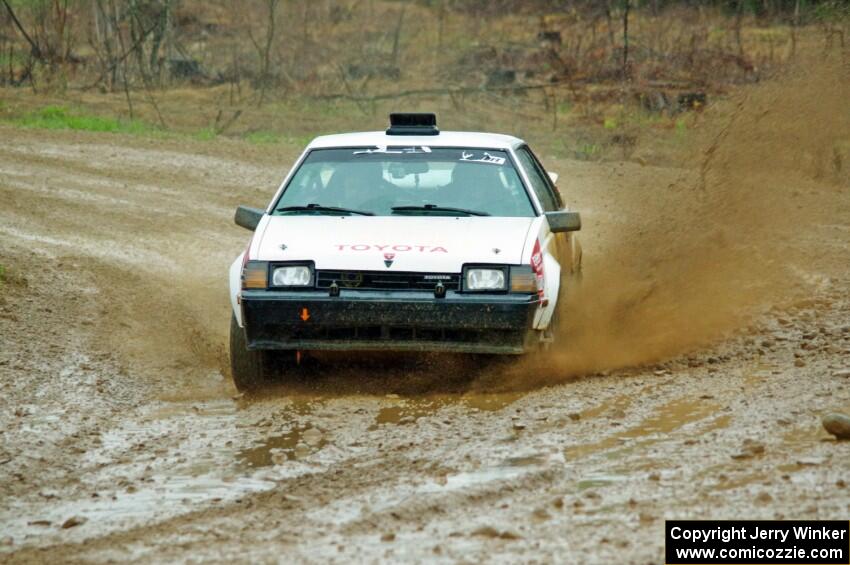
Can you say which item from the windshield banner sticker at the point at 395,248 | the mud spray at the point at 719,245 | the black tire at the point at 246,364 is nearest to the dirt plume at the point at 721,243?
the mud spray at the point at 719,245

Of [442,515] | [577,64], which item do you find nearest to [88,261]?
[442,515]

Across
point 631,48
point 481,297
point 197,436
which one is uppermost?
point 631,48

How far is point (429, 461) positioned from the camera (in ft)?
19.2

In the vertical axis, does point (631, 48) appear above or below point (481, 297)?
above

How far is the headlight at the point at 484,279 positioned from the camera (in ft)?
23.7

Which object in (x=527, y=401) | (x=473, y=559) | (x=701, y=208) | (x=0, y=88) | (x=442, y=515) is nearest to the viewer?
(x=473, y=559)

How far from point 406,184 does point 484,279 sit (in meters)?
1.39

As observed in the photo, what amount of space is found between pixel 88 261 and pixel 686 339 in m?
5.73

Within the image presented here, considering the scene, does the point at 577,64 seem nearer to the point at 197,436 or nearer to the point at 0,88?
the point at 0,88

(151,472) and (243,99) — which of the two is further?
(243,99)

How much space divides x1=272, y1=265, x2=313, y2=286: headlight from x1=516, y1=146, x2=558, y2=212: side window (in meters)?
1.80

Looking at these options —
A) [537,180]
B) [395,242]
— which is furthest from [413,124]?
[395,242]

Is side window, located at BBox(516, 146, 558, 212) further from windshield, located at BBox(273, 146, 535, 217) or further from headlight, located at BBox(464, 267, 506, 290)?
headlight, located at BBox(464, 267, 506, 290)

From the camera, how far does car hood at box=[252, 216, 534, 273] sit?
23.8 feet
